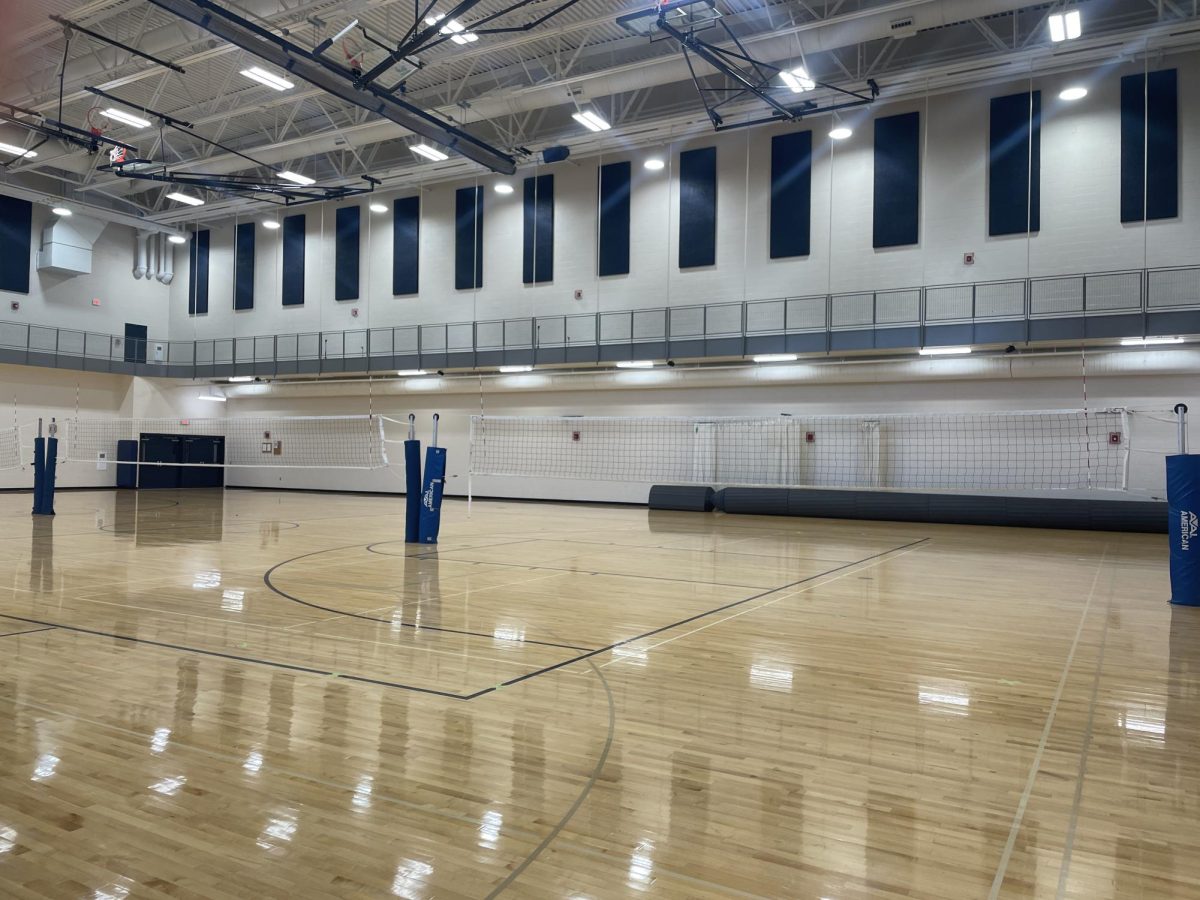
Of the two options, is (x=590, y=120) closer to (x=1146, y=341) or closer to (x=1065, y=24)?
(x=1065, y=24)

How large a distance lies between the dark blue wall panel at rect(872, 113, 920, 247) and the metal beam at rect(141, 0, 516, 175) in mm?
9722

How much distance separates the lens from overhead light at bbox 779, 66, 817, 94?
53.7ft

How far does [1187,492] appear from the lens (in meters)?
7.87

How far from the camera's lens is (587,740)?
3.77 m

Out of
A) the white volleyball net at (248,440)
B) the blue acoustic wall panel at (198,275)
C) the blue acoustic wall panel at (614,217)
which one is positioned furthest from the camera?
the blue acoustic wall panel at (198,275)

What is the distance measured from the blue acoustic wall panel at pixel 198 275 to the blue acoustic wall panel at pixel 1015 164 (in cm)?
2655

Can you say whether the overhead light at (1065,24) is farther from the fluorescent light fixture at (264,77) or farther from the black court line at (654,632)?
the fluorescent light fixture at (264,77)

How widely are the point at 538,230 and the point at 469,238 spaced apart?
8.34 feet

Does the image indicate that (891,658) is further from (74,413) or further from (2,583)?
(74,413)

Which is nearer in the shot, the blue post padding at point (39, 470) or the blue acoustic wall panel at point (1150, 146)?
the blue post padding at point (39, 470)

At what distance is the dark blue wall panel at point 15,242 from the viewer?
84.2ft

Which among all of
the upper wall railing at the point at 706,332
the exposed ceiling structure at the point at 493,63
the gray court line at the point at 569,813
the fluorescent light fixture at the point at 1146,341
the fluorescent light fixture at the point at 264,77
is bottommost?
the gray court line at the point at 569,813

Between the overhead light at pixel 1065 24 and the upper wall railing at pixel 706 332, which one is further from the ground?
the overhead light at pixel 1065 24

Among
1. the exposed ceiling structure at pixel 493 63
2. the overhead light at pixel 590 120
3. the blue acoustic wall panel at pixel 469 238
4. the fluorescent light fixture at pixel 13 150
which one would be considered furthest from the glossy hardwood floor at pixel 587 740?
the fluorescent light fixture at pixel 13 150
